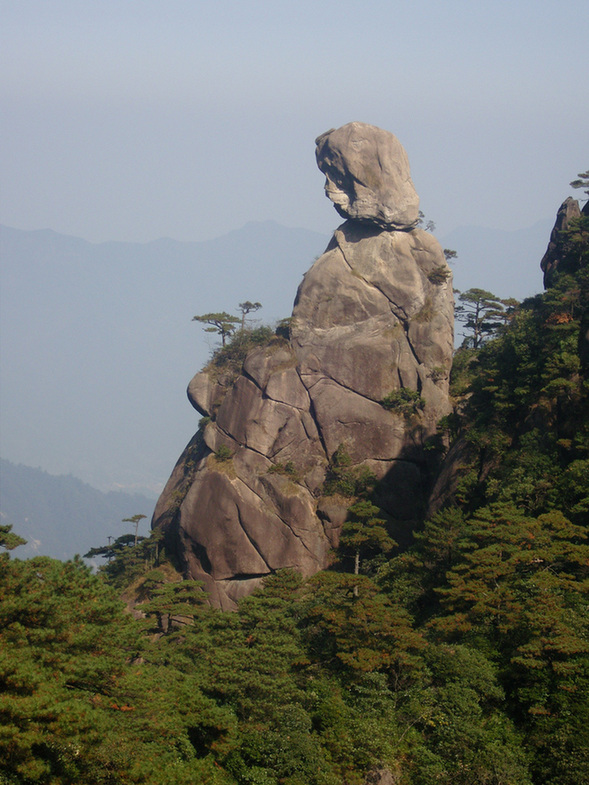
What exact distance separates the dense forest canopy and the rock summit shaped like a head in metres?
11.2

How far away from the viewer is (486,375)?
31422mm

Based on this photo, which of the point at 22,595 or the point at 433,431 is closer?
the point at 22,595

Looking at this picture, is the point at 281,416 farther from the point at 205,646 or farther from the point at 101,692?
the point at 101,692

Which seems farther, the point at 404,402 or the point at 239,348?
the point at 239,348

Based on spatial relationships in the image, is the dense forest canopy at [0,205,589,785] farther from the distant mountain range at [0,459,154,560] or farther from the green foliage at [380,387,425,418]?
the distant mountain range at [0,459,154,560]

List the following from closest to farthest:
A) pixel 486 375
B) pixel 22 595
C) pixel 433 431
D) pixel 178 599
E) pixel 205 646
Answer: pixel 22 595, pixel 205 646, pixel 178 599, pixel 486 375, pixel 433 431

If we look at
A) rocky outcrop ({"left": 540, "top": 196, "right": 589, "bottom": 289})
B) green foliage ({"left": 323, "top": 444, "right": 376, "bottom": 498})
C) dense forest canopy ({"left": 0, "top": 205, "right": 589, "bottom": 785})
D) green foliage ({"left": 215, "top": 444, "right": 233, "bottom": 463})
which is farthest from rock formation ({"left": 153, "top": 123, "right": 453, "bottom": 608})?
dense forest canopy ({"left": 0, "top": 205, "right": 589, "bottom": 785})

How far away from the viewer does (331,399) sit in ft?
115

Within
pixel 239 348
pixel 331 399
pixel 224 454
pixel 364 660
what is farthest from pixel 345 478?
pixel 364 660

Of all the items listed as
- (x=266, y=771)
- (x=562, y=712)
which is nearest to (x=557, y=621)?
(x=562, y=712)

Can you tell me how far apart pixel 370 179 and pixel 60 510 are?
15993 cm

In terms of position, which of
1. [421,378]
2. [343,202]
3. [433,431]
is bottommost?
[433,431]

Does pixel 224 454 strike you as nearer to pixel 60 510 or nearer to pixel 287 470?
pixel 287 470

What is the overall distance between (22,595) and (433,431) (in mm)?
22601
